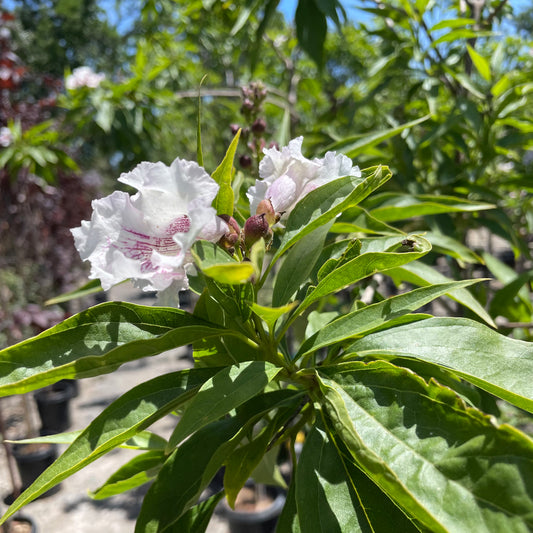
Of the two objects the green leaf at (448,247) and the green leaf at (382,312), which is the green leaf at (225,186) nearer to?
the green leaf at (382,312)

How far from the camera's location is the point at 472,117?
1426mm

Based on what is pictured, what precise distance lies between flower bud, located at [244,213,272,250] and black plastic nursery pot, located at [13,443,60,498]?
333 cm

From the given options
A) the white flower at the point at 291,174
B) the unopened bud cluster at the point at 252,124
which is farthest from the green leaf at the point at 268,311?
the unopened bud cluster at the point at 252,124

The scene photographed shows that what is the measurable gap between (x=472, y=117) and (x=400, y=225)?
369 mm

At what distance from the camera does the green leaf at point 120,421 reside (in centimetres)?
59

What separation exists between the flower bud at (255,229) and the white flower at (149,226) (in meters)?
0.04

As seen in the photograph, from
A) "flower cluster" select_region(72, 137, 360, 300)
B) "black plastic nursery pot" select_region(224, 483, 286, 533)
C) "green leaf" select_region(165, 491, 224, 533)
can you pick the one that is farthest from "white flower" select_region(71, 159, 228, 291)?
"black plastic nursery pot" select_region(224, 483, 286, 533)

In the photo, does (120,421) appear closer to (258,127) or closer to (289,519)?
(289,519)

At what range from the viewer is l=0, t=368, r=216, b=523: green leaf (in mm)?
589

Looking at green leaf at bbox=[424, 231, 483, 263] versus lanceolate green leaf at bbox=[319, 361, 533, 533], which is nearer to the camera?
lanceolate green leaf at bbox=[319, 361, 533, 533]

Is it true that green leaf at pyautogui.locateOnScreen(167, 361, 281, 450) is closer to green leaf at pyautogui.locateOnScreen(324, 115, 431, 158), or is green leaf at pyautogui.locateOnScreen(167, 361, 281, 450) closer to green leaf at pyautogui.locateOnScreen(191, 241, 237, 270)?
green leaf at pyautogui.locateOnScreen(191, 241, 237, 270)

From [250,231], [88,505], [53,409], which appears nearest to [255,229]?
[250,231]

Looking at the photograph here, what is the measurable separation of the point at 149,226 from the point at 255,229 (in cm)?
14

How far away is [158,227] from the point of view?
2.16 ft
